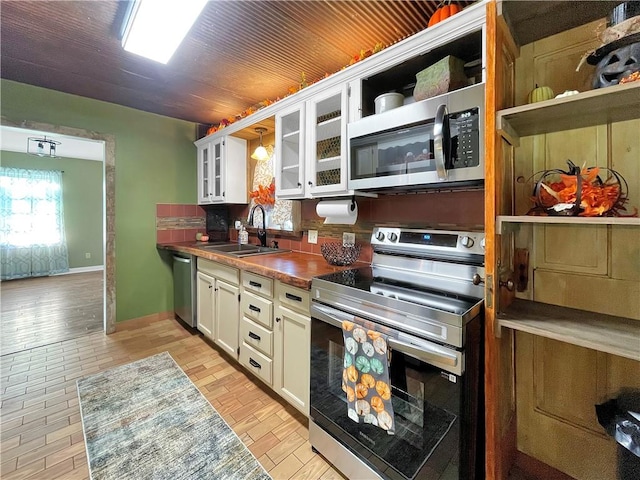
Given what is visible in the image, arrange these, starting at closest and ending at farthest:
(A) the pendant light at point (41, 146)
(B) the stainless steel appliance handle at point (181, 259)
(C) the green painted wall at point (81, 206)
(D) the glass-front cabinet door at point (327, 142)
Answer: (D) the glass-front cabinet door at point (327, 142)
(B) the stainless steel appliance handle at point (181, 259)
(A) the pendant light at point (41, 146)
(C) the green painted wall at point (81, 206)

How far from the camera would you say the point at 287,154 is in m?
2.23

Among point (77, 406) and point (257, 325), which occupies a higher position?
point (257, 325)

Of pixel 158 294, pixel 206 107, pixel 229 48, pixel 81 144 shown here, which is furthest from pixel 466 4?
pixel 81 144

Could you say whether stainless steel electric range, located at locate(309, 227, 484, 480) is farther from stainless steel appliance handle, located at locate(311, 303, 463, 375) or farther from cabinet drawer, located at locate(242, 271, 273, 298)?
cabinet drawer, located at locate(242, 271, 273, 298)

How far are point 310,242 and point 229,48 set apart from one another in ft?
5.02

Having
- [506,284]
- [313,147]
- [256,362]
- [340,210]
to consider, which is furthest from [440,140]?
[256,362]

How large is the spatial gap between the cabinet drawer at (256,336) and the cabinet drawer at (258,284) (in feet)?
0.80

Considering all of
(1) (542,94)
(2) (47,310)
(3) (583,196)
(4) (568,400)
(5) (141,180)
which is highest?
(5) (141,180)

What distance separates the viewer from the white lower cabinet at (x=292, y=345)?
155 cm

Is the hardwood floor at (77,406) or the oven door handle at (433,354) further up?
the oven door handle at (433,354)

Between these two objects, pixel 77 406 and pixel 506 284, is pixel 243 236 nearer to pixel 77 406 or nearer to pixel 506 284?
pixel 77 406

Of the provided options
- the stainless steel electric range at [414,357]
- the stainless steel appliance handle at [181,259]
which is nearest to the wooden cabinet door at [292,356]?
the stainless steel electric range at [414,357]

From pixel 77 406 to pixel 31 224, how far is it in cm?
553

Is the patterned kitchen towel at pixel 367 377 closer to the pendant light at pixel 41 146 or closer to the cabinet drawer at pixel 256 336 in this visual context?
the cabinet drawer at pixel 256 336
